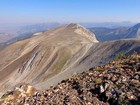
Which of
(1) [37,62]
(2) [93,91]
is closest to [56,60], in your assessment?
(1) [37,62]

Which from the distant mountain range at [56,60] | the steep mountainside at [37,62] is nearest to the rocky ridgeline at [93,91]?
the distant mountain range at [56,60]

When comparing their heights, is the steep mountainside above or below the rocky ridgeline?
below

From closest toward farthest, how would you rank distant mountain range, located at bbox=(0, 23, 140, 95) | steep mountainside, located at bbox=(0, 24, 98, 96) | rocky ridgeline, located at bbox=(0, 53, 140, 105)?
1. rocky ridgeline, located at bbox=(0, 53, 140, 105)
2. distant mountain range, located at bbox=(0, 23, 140, 95)
3. steep mountainside, located at bbox=(0, 24, 98, 96)

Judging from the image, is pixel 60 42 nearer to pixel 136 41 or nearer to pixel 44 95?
pixel 136 41

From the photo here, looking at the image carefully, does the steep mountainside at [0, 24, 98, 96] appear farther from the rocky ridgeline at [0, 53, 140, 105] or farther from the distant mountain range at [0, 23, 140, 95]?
the rocky ridgeline at [0, 53, 140, 105]

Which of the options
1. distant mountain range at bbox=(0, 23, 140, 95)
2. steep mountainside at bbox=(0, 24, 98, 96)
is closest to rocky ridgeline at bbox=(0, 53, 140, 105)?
distant mountain range at bbox=(0, 23, 140, 95)

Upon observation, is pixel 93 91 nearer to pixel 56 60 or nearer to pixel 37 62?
pixel 56 60

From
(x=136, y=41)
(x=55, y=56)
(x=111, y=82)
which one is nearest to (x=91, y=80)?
(x=111, y=82)

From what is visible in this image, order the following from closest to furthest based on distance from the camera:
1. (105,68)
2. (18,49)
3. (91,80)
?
1. (91,80)
2. (105,68)
3. (18,49)
